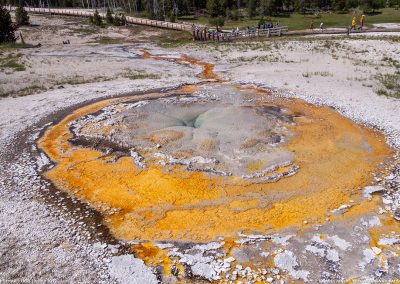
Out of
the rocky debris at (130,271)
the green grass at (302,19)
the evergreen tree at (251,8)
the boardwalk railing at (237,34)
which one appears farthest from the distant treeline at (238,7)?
the rocky debris at (130,271)

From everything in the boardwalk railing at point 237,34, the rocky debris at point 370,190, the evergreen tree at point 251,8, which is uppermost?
the evergreen tree at point 251,8

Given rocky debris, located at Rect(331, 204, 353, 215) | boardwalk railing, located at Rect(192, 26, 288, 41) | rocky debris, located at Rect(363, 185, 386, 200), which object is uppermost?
boardwalk railing, located at Rect(192, 26, 288, 41)

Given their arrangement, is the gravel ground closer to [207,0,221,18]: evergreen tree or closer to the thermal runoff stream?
the thermal runoff stream

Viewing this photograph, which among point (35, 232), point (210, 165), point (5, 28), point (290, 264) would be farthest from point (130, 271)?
point (5, 28)

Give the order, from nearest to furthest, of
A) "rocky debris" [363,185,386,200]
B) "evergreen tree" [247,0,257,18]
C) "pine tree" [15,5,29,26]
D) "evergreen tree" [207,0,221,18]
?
"rocky debris" [363,185,386,200] < "pine tree" [15,5,29,26] < "evergreen tree" [247,0,257,18] < "evergreen tree" [207,0,221,18]

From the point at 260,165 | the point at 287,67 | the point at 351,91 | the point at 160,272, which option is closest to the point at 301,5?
the point at 287,67

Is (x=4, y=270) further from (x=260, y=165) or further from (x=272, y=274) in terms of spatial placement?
(x=260, y=165)

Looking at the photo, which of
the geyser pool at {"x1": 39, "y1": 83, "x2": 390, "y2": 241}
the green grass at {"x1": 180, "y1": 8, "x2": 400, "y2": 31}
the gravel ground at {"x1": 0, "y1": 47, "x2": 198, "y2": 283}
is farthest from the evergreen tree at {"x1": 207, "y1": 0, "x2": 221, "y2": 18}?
the gravel ground at {"x1": 0, "y1": 47, "x2": 198, "y2": 283}

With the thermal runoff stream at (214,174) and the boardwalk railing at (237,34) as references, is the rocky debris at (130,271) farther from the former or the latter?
the boardwalk railing at (237,34)
